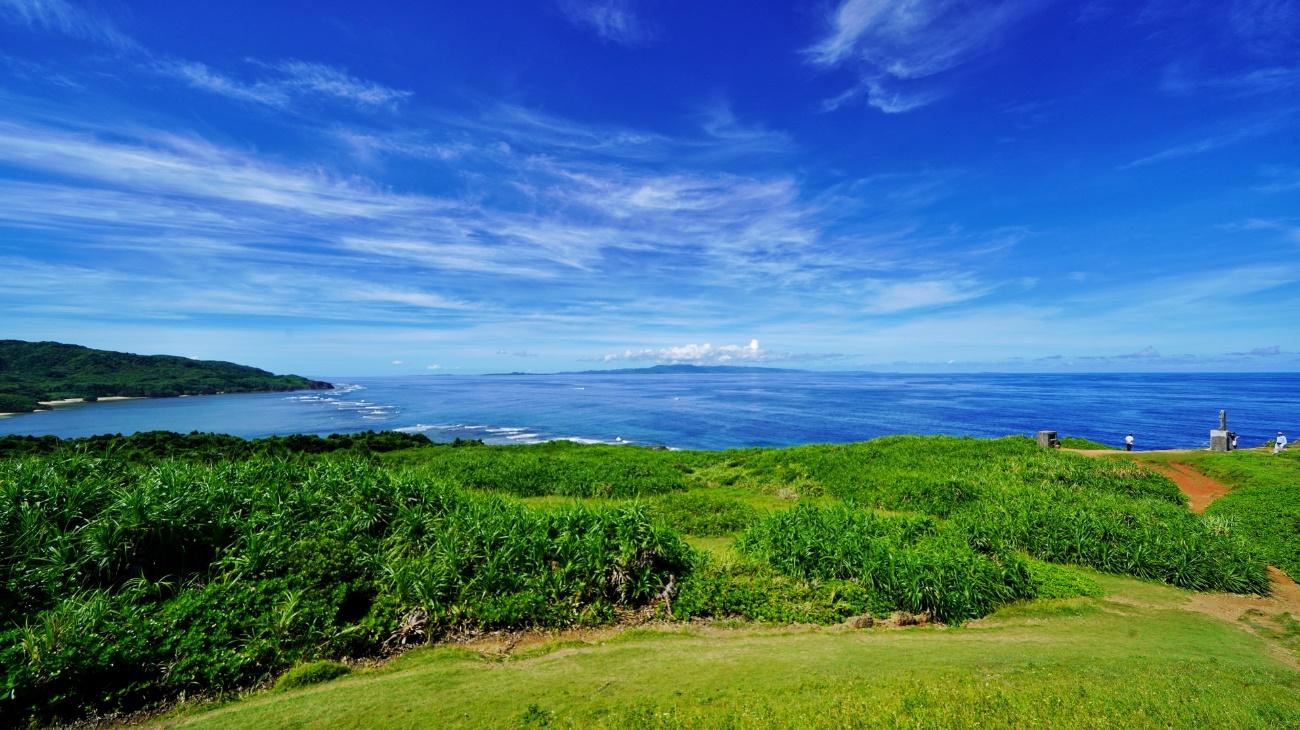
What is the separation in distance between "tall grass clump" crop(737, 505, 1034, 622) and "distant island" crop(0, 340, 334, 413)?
106 metres

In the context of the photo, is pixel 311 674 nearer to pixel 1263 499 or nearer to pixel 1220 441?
pixel 1263 499

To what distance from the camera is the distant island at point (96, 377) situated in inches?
3324

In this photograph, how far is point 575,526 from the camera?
9.38m

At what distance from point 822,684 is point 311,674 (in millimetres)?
5960

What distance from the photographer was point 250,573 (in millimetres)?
7492

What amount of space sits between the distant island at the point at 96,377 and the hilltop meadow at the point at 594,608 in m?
99.0

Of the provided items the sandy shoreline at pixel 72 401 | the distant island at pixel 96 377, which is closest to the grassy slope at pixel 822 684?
the sandy shoreline at pixel 72 401

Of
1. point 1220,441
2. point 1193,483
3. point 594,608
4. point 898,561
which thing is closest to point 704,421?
point 1220,441

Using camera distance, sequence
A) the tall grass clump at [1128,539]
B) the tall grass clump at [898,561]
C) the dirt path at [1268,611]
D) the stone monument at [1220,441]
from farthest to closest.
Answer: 1. the stone monument at [1220,441]
2. the tall grass clump at [1128,539]
3. the tall grass clump at [898,561]
4. the dirt path at [1268,611]

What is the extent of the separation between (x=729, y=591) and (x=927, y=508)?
8340 millimetres

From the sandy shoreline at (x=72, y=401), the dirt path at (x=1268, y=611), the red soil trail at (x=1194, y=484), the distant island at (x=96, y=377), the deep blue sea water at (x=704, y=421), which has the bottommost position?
the deep blue sea water at (x=704, y=421)

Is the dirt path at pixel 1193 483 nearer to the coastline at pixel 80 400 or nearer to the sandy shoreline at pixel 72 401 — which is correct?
the sandy shoreline at pixel 72 401

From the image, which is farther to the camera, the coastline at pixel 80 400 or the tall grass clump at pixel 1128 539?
the coastline at pixel 80 400

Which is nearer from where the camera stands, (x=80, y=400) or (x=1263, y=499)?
(x=1263, y=499)
